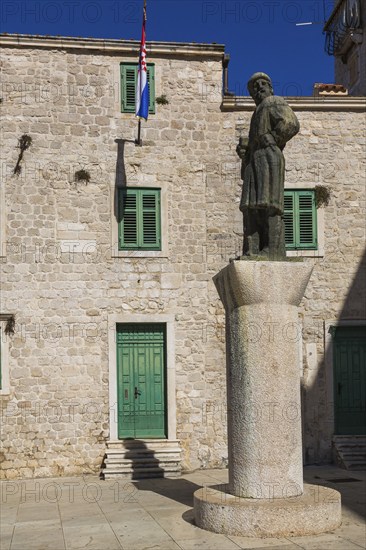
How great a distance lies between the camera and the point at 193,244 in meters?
14.2

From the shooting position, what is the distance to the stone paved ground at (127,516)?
767 centimetres

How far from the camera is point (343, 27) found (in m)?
18.3

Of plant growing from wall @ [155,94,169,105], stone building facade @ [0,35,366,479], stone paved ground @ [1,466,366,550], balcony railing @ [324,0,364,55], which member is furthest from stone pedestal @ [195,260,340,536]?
balcony railing @ [324,0,364,55]

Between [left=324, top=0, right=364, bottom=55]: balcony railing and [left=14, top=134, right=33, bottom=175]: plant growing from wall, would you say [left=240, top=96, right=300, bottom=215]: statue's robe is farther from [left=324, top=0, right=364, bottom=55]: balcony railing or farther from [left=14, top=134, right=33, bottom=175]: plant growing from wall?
[left=324, top=0, right=364, bottom=55]: balcony railing

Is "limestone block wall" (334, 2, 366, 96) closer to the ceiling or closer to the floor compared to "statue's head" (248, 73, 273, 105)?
closer to the ceiling

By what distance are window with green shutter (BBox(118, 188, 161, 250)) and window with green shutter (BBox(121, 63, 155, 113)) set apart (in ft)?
5.41

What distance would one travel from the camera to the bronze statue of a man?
856cm

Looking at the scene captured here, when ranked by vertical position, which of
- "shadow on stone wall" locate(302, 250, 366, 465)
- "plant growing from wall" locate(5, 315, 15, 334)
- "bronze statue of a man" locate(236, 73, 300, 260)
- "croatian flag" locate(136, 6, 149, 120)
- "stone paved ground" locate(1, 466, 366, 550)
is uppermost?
"croatian flag" locate(136, 6, 149, 120)

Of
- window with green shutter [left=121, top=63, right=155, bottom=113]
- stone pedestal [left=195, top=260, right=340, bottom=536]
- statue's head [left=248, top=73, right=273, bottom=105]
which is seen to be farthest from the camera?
window with green shutter [left=121, top=63, right=155, bottom=113]

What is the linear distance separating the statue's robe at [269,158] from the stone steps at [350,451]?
6.90m

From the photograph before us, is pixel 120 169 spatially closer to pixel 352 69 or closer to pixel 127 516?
pixel 127 516

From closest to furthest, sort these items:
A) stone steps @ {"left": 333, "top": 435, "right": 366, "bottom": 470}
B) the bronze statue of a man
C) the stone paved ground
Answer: the stone paved ground
the bronze statue of a man
stone steps @ {"left": 333, "top": 435, "right": 366, "bottom": 470}

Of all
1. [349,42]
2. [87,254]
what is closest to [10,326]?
[87,254]

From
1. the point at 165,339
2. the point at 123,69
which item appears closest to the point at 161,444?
the point at 165,339
